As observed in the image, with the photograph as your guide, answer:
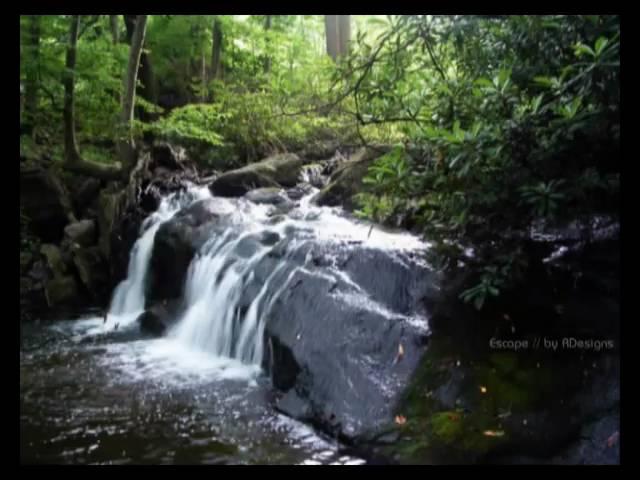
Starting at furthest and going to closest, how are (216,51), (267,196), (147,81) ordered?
(147,81)
(216,51)
(267,196)

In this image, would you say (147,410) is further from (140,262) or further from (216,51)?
(216,51)

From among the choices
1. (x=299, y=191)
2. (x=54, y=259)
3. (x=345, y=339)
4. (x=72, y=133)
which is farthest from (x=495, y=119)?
(x=54, y=259)

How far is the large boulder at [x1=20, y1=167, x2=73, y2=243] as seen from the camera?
7188 millimetres

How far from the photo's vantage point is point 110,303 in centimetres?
745

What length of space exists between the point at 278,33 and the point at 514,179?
6904 mm

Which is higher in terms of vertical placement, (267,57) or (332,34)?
(332,34)

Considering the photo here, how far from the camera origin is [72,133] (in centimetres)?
672

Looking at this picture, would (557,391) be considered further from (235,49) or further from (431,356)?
(235,49)

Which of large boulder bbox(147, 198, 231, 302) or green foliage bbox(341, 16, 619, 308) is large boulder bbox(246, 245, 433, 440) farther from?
large boulder bbox(147, 198, 231, 302)

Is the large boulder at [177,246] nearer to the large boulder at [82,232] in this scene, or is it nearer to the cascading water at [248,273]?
the cascading water at [248,273]

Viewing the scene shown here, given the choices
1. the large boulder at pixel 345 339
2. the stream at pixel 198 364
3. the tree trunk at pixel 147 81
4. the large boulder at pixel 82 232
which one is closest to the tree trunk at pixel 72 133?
the large boulder at pixel 82 232

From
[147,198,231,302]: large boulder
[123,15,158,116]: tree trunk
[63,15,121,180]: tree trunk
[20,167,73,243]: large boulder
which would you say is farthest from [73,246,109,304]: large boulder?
[123,15,158,116]: tree trunk

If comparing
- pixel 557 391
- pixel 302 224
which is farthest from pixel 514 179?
pixel 302 224

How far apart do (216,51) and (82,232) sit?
4138mm
